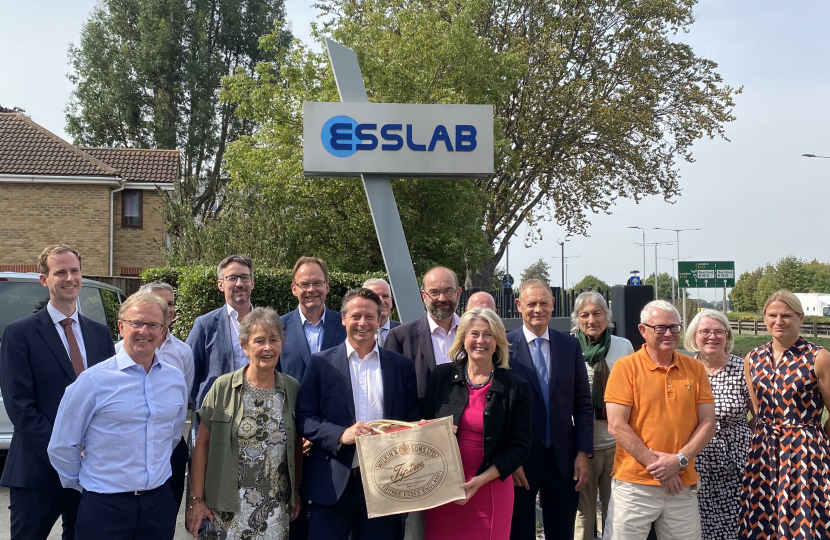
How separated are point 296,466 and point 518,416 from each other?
4.00 feet

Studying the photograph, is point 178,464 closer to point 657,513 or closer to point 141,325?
point 141,325

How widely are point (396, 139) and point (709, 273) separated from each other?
22.5 m

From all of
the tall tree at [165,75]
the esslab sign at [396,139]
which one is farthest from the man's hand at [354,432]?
the tall tree at [165,75]

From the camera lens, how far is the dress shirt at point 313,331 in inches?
179

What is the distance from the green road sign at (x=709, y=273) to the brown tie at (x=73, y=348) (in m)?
26.8

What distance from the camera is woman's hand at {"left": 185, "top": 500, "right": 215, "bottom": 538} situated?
336 centimetres

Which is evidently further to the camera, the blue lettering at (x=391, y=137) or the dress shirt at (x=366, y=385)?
the blue lettering at (x=391, y=137)

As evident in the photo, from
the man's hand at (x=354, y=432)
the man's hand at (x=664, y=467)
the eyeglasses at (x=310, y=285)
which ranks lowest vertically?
the man's hand at (x=664, y=467)

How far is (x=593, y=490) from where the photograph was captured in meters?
4.72

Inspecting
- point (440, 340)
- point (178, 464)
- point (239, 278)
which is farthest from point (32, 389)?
point (440, 340)

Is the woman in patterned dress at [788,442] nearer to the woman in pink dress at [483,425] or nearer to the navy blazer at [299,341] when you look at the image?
the woman in pink dress at [483,425]

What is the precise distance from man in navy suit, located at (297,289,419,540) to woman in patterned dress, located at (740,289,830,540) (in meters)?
2.23

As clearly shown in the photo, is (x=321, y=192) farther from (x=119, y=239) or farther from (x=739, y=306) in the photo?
(x=739, y=306)

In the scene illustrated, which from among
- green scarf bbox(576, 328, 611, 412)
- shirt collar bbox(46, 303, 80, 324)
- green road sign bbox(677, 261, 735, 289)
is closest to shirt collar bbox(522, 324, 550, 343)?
green scarf bbox(576, 328, 611, 412)
